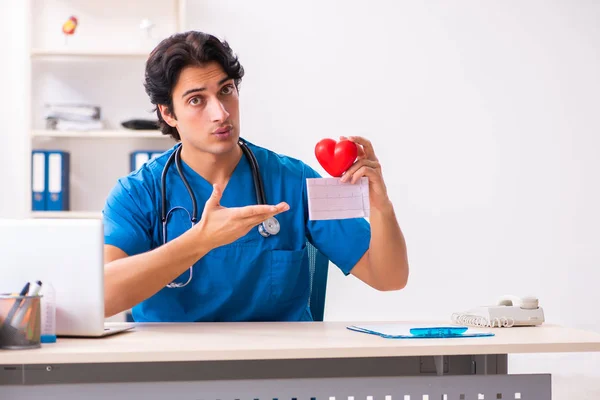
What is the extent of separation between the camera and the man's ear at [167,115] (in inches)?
83.2

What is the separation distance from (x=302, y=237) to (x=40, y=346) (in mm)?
868

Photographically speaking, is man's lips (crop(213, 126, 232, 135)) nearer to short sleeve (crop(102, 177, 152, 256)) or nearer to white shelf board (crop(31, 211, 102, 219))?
short sleeve (crop(102, 177, 152, 256))

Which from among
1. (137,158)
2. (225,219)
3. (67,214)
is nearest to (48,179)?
(67,214)

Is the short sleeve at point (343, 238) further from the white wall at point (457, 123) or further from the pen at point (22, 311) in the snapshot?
the white wall at point (457, 123)

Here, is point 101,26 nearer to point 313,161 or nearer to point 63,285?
point 313,161

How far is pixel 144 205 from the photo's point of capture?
1.99 meters

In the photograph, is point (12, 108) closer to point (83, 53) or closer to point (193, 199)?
point (83, 53)

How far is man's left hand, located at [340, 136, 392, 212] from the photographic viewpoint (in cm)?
171

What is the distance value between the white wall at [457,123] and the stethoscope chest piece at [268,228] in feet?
6.28

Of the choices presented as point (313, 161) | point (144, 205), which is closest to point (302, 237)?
point (144, 205)

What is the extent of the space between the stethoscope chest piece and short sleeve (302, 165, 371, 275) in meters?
0.13

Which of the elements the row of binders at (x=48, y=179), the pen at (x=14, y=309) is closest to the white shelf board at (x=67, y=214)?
the row of binders at (x=48, y=179)

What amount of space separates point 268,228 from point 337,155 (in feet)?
1.13

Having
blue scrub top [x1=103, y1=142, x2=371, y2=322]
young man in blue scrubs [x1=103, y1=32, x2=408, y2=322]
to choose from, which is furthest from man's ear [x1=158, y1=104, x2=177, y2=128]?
blue scrub top [x1=103, y1=142, x2=371, y2=322]
